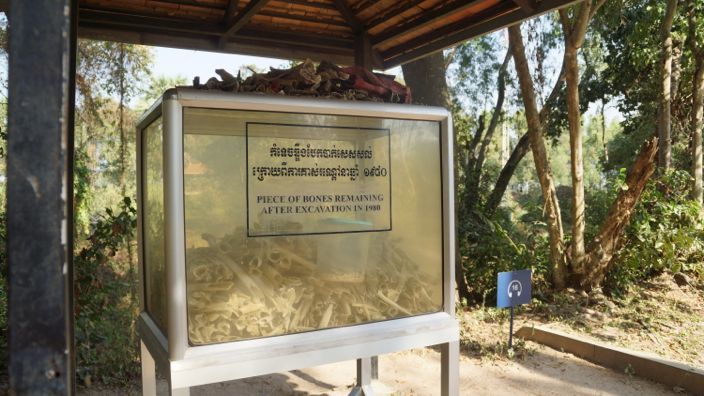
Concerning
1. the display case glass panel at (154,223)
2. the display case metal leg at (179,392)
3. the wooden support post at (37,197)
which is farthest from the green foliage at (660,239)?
the wooden support post at (37,197)

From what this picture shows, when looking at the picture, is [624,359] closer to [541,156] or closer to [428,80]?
[541,156]

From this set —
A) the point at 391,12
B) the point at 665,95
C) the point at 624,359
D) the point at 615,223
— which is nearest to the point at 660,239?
the point at 615,223

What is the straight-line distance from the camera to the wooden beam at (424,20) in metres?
3.42

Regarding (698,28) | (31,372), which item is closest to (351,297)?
(31,372)

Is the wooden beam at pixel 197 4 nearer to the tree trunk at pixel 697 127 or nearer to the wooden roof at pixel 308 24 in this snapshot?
the wooden roof at pixel 308 24

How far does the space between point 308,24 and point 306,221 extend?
89.5 inches

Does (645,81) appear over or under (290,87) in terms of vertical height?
over

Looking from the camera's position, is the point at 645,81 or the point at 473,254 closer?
the point at 473,254

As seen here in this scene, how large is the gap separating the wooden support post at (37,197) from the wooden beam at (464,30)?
2784mm

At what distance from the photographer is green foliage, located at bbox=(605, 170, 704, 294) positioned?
275 inches

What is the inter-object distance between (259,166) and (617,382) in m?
3.79

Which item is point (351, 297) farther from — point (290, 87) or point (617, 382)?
point (617, 382)

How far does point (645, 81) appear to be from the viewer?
1234 centimetres

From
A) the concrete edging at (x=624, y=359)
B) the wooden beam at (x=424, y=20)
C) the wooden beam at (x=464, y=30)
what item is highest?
the wooden beam at (x=424, y=20)
